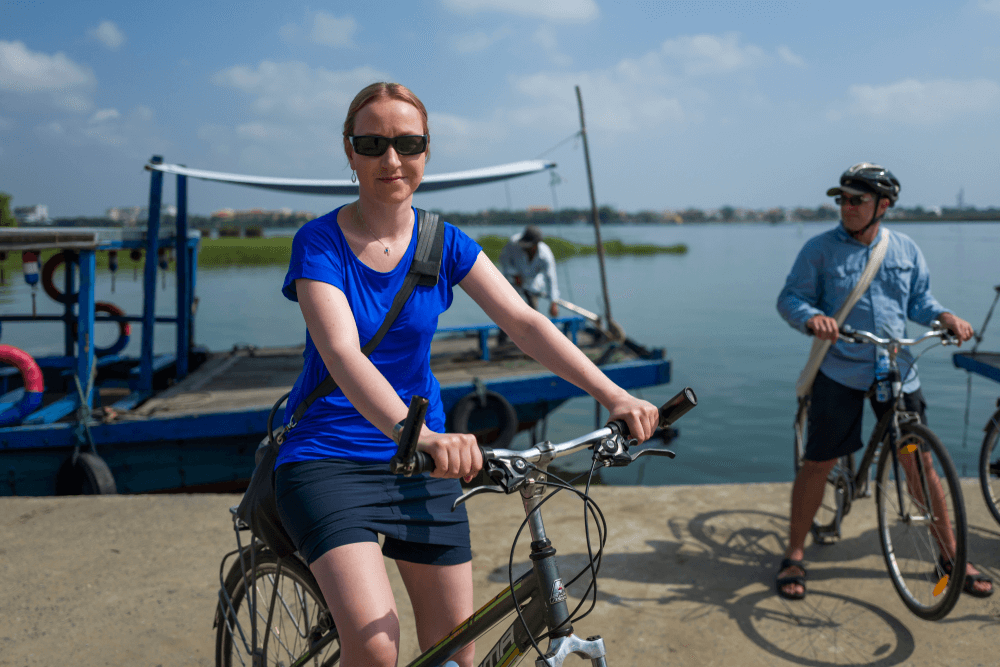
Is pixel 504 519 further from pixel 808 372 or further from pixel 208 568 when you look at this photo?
pixel 808 372

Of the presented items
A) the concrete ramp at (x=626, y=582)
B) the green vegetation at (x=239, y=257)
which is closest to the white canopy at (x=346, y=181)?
the concrete ramp at (x=626, y=582)

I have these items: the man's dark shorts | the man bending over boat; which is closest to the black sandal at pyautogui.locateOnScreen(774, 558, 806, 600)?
the man's dark shorts

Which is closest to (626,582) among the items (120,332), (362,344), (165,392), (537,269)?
(362,344)

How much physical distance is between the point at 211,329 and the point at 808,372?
25385 mm

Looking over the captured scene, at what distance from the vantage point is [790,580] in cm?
328

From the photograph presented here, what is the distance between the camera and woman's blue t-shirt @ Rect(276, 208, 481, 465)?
1.63m

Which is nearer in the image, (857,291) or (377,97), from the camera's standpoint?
(377,97)

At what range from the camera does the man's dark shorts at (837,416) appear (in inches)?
128

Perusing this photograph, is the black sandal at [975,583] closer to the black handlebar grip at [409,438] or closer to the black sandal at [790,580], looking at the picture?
the black sandal at [790,580]

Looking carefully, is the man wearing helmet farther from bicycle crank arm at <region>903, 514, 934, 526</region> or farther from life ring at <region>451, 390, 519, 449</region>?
life ring at <region>451, 390, 519, 449</region>

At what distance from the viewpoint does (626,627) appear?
3010 millimetres

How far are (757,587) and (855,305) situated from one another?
134 centimetres

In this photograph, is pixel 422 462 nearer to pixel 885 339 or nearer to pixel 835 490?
pixel 885 339

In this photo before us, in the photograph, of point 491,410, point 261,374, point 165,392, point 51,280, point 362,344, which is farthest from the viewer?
point 261,374
